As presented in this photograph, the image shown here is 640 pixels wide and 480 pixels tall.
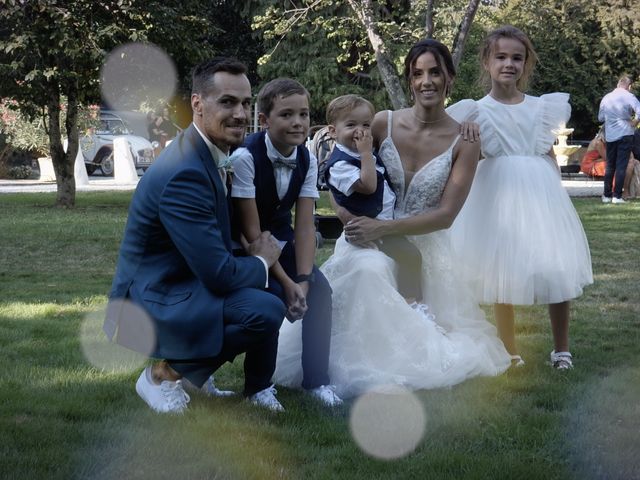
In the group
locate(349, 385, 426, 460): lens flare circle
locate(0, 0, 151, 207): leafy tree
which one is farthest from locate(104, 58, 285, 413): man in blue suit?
locate(0, 0, 151, 207): leafy tree

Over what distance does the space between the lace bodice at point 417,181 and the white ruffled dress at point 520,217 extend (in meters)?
0.28

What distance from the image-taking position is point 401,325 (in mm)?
4922

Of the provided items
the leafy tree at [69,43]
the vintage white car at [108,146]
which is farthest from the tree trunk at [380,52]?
the vintage white car at [108,146]

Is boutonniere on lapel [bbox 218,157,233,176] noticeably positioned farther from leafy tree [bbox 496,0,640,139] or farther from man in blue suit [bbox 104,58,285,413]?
leafy tree [bbox 496,0,640,139]

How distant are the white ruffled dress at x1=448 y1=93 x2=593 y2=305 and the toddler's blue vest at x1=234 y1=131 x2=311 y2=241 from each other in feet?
3.67

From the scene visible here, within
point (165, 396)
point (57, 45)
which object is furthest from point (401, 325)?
point (57, 45)

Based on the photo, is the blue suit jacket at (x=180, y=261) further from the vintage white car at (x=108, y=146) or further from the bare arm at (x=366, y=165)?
the vintage white car at (x=108, y=146)

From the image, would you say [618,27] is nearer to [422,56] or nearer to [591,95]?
[591,95]

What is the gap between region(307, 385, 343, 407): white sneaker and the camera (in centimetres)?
454

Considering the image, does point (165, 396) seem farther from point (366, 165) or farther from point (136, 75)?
point (136, 75)

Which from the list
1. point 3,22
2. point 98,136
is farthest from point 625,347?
point 98,136

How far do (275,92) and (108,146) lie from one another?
→ 29.4 meters

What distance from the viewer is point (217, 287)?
13.1 ft

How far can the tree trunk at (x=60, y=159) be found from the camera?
672 inches
